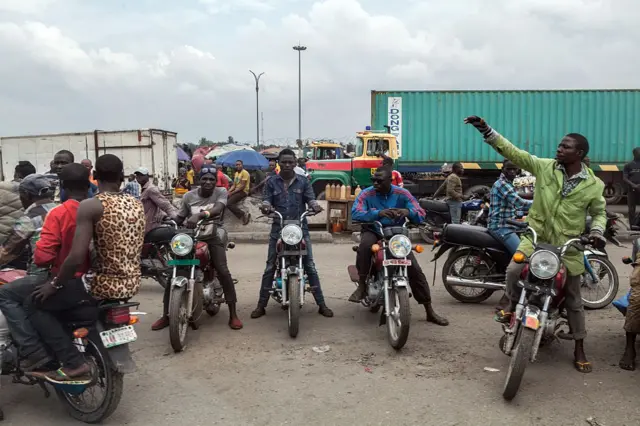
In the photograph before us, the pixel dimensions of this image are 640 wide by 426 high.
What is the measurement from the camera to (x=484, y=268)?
607 centimetres

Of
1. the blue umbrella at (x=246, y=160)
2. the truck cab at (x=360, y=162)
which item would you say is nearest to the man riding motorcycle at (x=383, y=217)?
the truck cab at (x=360, y=162)

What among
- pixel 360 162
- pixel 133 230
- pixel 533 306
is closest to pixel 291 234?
pixel 133 230

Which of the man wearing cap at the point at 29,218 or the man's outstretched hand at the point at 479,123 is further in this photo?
the man's outstretched hand at the point at 479,123

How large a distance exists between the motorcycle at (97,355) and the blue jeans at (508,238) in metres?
3.92

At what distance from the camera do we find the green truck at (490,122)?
53.7 ft

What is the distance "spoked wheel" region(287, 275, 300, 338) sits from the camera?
193 inches

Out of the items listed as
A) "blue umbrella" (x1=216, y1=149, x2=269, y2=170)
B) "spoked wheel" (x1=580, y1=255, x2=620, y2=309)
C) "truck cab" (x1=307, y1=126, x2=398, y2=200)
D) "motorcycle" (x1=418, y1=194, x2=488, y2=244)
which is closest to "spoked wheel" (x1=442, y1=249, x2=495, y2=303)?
"spoked wheel" (x1=580, y1=255, x2=620, y2=309)

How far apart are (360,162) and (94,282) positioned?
12098mm

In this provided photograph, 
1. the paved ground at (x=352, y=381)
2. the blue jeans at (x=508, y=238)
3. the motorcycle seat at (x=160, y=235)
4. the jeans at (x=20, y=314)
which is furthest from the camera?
the motorcycle seat at (x=160, y=235)

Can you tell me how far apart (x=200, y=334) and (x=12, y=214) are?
1.93 meters

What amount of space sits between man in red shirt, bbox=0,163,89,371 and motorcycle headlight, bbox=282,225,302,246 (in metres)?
2.10

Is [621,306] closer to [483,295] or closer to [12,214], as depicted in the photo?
[483,295]

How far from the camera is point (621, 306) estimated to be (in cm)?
451

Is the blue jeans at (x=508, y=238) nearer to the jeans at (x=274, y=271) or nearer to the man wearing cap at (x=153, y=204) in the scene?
the jeans at (x=274, y=271)
